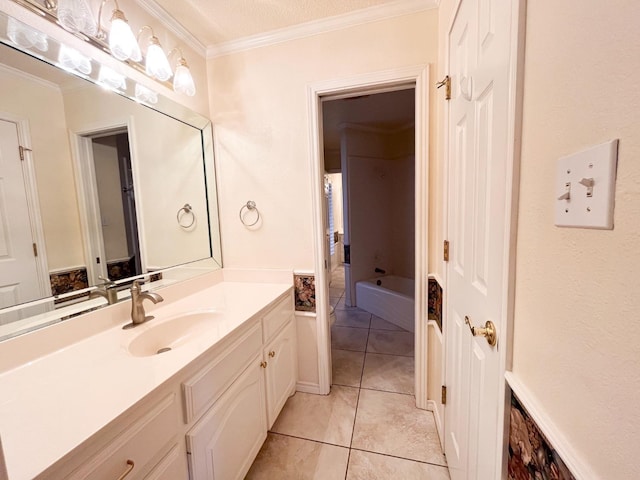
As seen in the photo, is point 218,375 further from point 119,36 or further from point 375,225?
point 375,225

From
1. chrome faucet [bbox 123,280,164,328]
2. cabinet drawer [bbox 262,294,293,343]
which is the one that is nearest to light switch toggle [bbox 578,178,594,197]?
cabinet drawer [bbox 262,294,293,343]

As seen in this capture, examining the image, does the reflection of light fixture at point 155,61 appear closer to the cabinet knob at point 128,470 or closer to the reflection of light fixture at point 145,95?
the reflection of light fixture at point 145,95

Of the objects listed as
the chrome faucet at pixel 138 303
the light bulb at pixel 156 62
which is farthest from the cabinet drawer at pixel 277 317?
the light bulb at pixel 156 62

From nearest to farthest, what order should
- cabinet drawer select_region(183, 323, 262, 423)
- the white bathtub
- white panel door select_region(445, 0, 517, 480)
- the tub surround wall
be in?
white panel door select_region(445, 0, 517, 480) → cabinet drawer select_region(183, 323, 262, 423) → the white bathtub → the tub surround wall

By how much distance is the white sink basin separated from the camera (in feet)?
3.68

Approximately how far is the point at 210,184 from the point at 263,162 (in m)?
0.42

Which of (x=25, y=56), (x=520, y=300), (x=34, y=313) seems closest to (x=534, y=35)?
(x=520, y=300)

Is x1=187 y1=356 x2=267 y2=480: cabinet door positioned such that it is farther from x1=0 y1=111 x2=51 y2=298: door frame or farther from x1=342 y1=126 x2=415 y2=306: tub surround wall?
x1=342 y1=126 x2=415 y2=306: tub surround wall

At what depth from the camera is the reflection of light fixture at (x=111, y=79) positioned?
46.5 inches

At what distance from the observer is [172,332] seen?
4.18 ft

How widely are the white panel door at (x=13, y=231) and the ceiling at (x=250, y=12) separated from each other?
1.02 metres

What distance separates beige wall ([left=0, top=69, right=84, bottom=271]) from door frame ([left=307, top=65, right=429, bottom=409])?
1.17 meters

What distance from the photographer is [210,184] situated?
6.06 feet

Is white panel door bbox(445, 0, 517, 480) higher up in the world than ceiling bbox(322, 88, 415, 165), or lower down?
lower down
